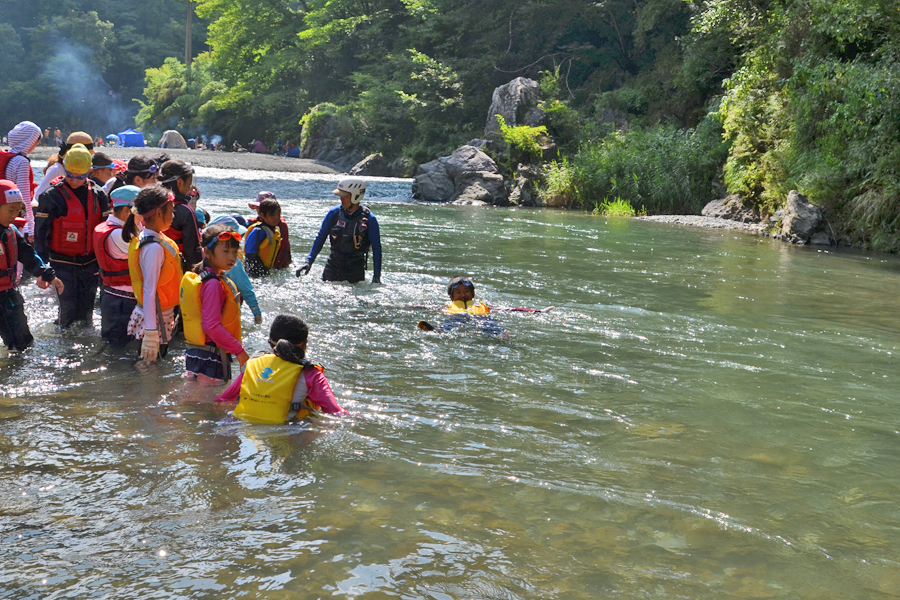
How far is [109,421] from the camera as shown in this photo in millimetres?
5090

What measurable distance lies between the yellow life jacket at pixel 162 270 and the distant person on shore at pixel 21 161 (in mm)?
2822

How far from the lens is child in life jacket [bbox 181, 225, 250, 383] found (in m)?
5.18

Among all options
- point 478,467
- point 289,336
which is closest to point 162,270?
point 289,336

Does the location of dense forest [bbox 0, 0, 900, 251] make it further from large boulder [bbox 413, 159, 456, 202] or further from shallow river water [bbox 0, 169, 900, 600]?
shallow river water [bbox 0, 169, 900, 600]

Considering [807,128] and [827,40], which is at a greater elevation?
[827,40]

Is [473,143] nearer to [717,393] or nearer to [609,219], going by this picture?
[609,219]

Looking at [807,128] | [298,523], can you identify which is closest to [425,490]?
[298,523]

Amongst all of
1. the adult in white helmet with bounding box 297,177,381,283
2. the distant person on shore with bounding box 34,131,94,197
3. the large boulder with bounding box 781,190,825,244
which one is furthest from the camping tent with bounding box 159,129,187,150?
the distant person on shore with bounding box 34,131,94,197

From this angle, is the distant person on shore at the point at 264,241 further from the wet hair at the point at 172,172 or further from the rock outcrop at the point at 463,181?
the rock outcrop at the point at 463,181

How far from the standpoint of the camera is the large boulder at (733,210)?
20656 millimetres

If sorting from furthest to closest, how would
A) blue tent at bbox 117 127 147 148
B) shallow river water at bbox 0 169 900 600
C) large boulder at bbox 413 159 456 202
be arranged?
blue tent at bbox 117 127 147 148, large boulder at bbox 413 159 456 202, shallow river water at bbox 0 169 900 600

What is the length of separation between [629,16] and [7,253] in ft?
109

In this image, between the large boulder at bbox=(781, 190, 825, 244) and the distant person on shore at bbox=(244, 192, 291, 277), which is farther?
the large boulder at bbox=(781, 190, 825, 244)

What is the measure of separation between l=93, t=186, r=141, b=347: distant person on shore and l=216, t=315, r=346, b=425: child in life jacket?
5.77 ft
